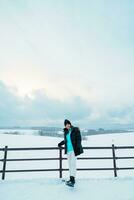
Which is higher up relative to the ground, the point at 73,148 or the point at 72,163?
the point at 73,148

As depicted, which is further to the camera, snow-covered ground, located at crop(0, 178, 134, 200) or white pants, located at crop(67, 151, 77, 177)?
white pants, located at crop(67, 151, 77, 177)

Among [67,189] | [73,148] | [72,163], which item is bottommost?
[67,189]

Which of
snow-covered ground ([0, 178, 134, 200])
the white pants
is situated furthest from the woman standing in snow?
snow-covered ground ([0, 178, 134, 200])

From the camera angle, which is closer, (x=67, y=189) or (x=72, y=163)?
(x=67, y=189)

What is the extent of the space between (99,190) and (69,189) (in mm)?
814

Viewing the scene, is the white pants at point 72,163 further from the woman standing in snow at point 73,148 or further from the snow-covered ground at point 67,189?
the snow-covered ground at point 67,189

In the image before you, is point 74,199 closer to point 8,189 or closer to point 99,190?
point 99,190

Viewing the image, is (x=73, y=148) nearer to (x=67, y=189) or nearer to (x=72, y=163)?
(x=72, y=163)

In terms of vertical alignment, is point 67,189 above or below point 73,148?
below

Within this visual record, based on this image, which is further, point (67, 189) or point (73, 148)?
point (73, 148)

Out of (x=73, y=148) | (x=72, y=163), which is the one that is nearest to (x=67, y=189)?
(x=72, y=163)

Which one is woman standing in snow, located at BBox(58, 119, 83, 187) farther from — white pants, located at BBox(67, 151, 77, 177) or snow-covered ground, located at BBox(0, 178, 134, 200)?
snow-covered ground, located at BBox(0, 178, 134, 200)

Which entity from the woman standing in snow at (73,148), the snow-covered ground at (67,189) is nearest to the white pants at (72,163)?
the woman standing in snow at (73,148)

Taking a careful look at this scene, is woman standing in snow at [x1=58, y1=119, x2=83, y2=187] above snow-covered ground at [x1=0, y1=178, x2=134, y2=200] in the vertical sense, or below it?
above
